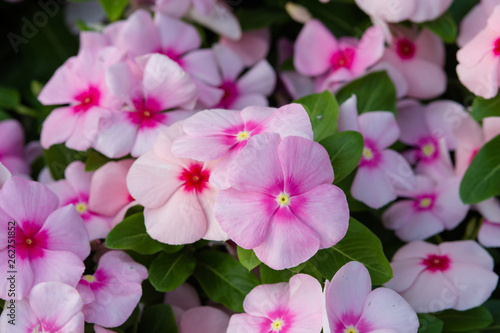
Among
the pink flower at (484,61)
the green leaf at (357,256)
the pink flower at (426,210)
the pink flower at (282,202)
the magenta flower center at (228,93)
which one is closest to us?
the pink flower at (282,202)

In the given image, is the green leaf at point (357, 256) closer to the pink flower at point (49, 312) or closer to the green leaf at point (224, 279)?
the green leaf at point (224, 279)

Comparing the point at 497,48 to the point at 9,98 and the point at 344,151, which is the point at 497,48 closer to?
the point at 344,151

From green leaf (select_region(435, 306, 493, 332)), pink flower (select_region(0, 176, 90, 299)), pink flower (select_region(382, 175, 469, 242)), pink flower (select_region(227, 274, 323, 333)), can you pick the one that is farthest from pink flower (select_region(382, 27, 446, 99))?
pink flower (select_region(0, 176, 90, 299))

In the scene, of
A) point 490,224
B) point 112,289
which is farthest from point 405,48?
point 112,289

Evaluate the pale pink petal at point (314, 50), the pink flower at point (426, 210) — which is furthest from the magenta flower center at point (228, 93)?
the pink flower at point (426, 210)

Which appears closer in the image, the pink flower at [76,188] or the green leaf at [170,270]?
the green leaf at [170,270]

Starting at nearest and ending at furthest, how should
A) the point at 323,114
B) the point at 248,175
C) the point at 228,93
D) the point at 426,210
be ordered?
1. the point at 248,175
2. the point at 323,114
3. the point at 426,210
4. the point at 228,93
